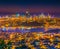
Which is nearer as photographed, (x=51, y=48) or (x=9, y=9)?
(x=51, y=48)

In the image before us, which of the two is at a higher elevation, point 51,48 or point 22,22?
point 22,22

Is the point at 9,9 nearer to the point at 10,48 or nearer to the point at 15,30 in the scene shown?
the point at 15,30

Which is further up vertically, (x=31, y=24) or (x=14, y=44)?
(x=31, y=24)

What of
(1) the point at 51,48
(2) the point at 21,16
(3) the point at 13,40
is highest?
→ (2) the point at 21,16

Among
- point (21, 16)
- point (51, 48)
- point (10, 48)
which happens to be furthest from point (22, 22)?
point (51, 48)

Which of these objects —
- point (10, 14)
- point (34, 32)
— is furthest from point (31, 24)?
point (10, 14)

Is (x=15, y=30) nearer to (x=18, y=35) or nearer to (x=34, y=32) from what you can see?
(x=18, y=35)

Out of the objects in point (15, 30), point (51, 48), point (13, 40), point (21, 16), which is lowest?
point (51, 48)

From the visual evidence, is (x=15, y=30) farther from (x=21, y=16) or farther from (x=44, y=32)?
(x=44, y=32)
